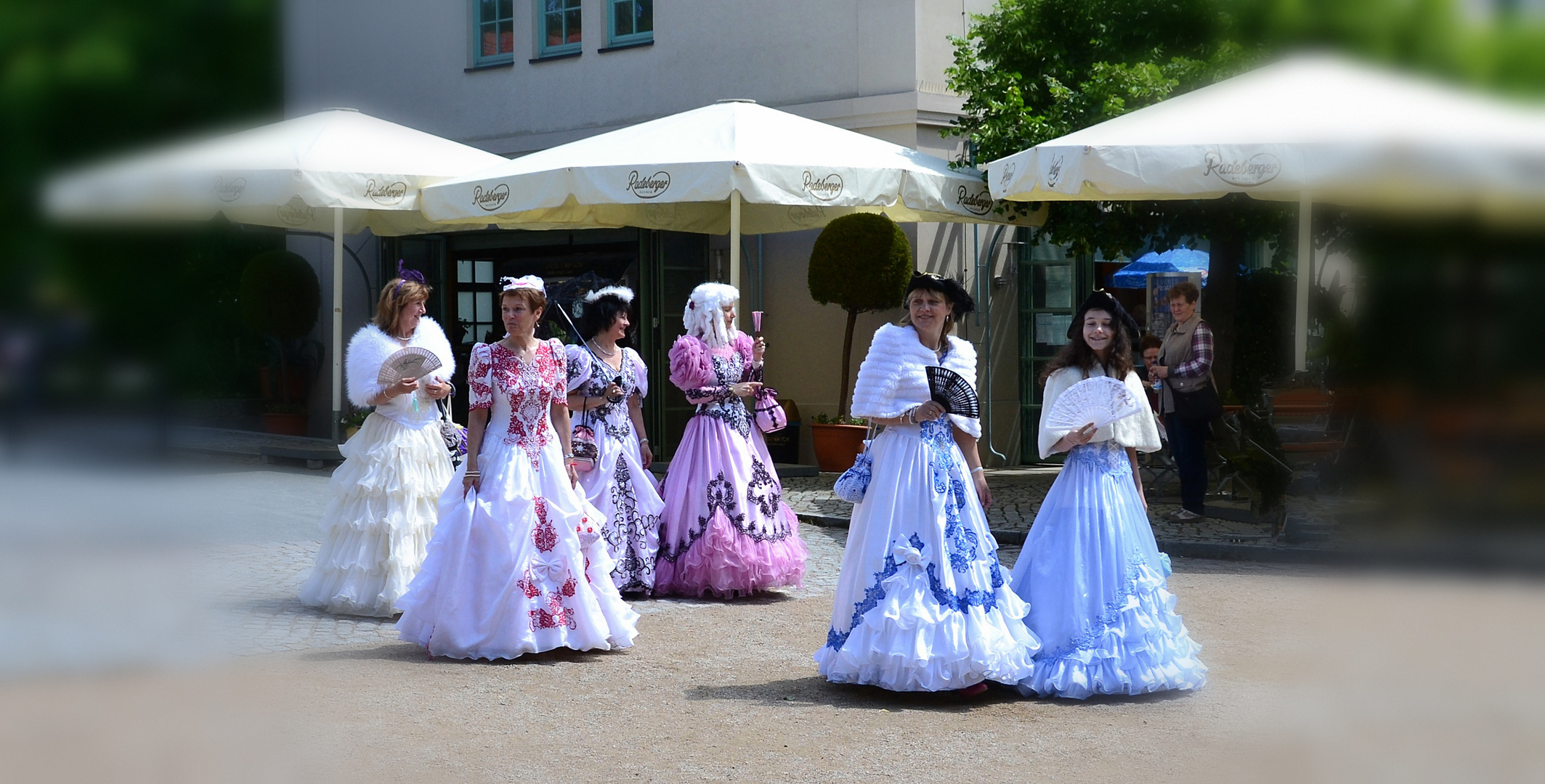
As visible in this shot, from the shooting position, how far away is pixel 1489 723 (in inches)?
61.2

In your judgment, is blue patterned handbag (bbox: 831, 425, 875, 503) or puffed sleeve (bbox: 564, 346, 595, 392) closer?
blue patterned handbag (bbox: 831, 425, 875, 503)

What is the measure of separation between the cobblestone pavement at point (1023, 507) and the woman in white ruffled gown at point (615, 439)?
1.91 meters

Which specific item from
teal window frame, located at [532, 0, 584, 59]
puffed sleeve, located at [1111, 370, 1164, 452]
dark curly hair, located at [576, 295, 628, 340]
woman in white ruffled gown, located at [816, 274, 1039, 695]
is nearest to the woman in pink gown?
dark curly hair, located at [576, 295, 628, 340]

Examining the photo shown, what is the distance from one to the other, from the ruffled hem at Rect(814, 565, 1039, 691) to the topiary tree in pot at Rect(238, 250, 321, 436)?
7.86 feet

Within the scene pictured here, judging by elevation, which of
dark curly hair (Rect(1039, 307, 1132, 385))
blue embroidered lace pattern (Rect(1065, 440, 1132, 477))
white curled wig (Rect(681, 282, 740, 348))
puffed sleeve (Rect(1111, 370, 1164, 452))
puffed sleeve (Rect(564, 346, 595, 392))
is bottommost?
blue embroidered lace pattern (Rect(1065, 440, 1132, 477))

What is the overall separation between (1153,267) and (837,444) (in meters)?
4.78

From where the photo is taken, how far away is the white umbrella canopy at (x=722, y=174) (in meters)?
8.34

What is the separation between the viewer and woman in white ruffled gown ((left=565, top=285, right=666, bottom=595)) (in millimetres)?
7191

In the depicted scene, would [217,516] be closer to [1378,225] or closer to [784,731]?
[1378,225]

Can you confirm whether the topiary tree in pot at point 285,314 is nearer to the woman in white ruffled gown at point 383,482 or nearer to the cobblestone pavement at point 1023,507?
the woman in white ruffled gown at point 383,482

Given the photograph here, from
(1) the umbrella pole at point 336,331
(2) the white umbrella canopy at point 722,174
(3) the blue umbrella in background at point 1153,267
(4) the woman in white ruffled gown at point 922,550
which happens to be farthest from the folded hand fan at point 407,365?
(3) the blue umbrella in background at point 1153,267

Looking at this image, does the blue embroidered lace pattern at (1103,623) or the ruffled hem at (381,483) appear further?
the ruffled hem at (381,483)

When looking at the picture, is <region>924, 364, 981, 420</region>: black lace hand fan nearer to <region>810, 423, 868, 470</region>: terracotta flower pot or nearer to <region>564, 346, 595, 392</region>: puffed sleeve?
<region>564, 346, 595, 392</region>: puffed sleeve

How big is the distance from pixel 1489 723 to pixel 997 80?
383 inches
